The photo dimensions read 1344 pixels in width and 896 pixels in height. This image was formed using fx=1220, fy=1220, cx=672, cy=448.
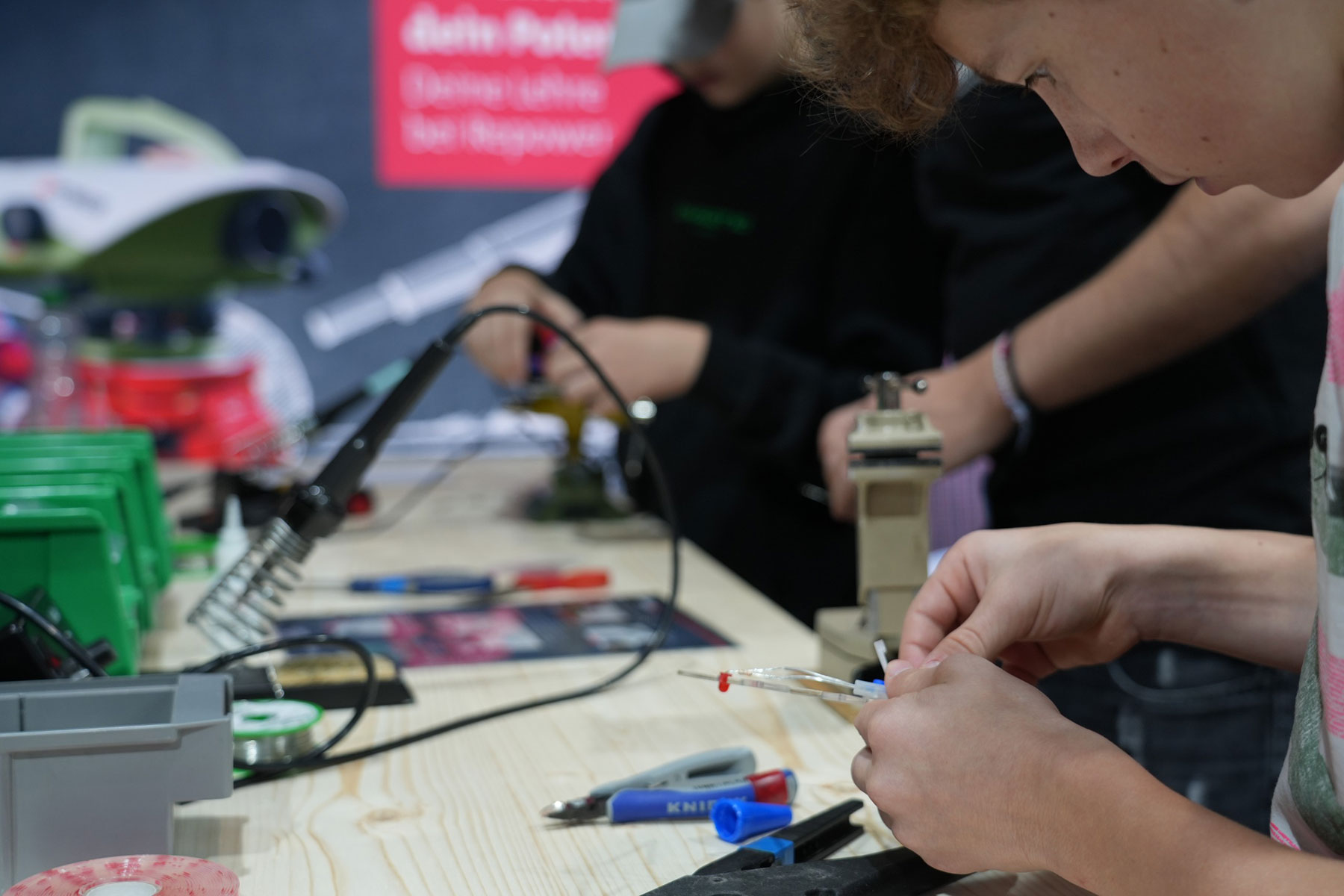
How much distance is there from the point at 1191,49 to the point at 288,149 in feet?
9.97

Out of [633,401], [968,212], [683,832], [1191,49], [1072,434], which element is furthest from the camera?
[633,401]

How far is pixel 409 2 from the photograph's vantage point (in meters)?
3.22

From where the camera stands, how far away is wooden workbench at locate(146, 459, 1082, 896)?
677 mm

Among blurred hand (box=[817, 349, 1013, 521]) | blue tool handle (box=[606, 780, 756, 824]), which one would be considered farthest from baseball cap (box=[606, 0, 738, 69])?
blue tool handle (box=[606, 780, 756, 824])

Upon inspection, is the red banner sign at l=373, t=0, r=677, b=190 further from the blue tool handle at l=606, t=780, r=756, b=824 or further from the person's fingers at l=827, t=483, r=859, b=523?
the blue tool handle at l=606, t=780, r=756, b=824

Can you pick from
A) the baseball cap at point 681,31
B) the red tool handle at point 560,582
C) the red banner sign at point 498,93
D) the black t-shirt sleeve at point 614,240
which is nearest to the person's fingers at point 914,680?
the red tool handle at point 560,582

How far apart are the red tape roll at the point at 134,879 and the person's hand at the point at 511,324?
111 centimetres

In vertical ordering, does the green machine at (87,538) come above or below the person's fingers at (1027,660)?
above

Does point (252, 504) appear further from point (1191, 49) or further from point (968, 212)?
point (1191, 49)

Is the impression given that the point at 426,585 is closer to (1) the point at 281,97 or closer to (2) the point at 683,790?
(2) the point at 683,790

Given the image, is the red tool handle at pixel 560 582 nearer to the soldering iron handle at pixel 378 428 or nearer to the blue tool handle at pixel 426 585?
the blue tool handle at pixel 426 585

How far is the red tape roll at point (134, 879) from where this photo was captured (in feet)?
1.85

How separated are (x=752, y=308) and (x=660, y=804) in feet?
3.97

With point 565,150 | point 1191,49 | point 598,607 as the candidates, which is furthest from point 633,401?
point 565,150
